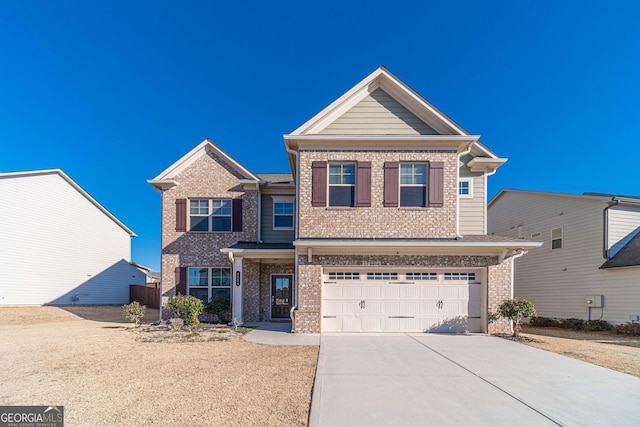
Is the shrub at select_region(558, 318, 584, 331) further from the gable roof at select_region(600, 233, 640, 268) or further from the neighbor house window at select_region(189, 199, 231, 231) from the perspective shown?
the neighbor house window at select_region(189, 199, 231, 231)

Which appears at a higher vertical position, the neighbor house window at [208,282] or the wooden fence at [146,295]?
the neighbor house window at [208,282]

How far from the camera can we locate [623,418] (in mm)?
4832

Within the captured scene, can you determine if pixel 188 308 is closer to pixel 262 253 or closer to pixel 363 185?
pixel 262 253

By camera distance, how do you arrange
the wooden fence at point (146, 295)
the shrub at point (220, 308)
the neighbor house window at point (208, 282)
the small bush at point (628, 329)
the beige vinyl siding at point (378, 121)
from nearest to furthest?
1. the beige vinyl siding at point (378, 121)
2. the small bush at point (628, 329)
3. the shrub at point (220, 308)
4. the neighbor house window at point (208, 282)
5. the wooden fence at point (146, 295)

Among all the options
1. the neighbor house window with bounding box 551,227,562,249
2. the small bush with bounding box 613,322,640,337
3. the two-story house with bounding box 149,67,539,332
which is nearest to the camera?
the two-story house with bounding box 149,67,539,332

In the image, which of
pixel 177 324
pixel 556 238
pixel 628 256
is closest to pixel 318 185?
pixel 177 324

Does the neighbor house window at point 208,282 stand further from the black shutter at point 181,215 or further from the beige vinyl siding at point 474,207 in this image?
the beige vinyl siding at point 474,207

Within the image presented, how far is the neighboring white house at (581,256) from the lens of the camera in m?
13.3

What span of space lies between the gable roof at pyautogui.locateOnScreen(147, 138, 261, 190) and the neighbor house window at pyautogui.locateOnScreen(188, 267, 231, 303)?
387 cm

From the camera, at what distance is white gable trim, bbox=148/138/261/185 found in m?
14.6

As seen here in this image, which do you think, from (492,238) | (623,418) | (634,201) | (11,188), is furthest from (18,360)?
(634,201)

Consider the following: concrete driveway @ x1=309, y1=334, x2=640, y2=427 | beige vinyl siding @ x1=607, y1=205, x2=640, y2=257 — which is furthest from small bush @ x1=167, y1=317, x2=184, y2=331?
beige vinyl siding @ x1=607, y1=205, x2=640, y2=257

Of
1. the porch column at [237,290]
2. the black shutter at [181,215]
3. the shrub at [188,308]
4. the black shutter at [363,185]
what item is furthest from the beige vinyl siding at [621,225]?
the black shutter at [181,215]

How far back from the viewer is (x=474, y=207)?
510 inches
